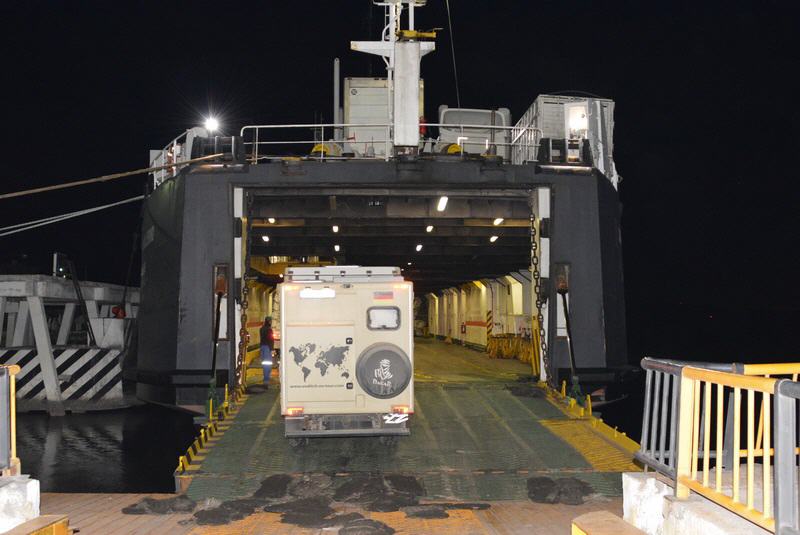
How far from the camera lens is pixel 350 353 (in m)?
11.6

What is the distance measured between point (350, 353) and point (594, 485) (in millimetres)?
4063

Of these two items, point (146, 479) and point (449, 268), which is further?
point (449, 268)

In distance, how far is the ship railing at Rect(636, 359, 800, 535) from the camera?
3934mm

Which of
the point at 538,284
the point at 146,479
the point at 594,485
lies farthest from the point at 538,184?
the point at 146,479

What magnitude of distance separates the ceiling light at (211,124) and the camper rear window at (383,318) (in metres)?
7.80

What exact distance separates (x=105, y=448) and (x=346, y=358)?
1172 cm

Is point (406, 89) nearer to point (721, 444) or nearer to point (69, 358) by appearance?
point (721, 444)

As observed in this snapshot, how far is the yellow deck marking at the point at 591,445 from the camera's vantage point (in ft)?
34.5

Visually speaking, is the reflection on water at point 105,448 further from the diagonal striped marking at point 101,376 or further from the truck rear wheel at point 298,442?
the truck rear wheel at point 298,442

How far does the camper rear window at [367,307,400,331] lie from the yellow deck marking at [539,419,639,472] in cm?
333

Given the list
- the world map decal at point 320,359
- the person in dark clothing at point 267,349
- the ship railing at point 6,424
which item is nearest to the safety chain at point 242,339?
the person in dark clothing at point 267,349

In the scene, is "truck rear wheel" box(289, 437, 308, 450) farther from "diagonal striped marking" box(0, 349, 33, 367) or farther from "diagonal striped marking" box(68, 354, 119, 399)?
"diagonal striped marking" box(0, 349, 33, 367)

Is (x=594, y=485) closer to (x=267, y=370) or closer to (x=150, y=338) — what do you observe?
(x=267, y=370)

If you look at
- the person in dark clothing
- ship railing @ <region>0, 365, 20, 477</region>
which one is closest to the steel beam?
the person in dark clothing
